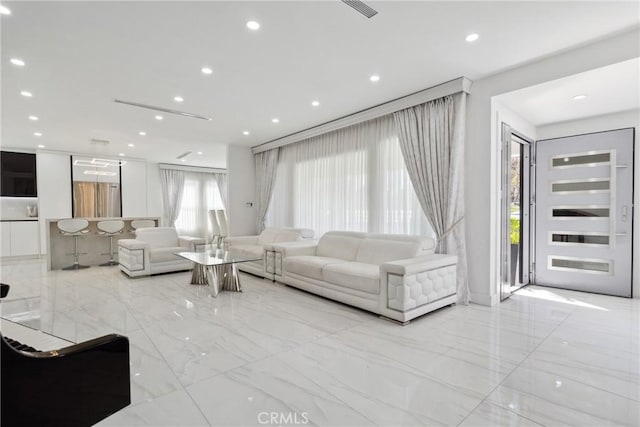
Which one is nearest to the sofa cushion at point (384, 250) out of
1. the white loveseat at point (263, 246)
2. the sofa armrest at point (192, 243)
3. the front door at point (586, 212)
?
the white loveseat at point (263, 246)

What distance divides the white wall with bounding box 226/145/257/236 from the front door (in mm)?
6045

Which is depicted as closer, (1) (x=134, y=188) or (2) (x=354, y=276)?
(2) (x=354, y=276)

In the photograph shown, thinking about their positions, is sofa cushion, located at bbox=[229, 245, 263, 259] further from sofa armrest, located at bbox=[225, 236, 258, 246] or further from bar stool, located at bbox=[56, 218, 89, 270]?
bar stool, located at bbox=[56, 218, 89, 270]

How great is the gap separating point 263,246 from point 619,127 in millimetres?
5700

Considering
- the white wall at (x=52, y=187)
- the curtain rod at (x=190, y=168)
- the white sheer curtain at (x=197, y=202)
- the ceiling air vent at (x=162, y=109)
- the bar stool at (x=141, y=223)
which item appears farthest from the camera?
the white sheer curtain at (x=197, y=202)

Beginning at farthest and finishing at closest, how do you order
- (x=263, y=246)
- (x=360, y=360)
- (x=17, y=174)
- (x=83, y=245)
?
(x=17, y=174) → (x=83, y=245) → (x=263, y=246) → (x=360, y=360)

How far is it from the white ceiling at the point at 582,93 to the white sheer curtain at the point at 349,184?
1.74 m

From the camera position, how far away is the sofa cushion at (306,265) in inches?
163

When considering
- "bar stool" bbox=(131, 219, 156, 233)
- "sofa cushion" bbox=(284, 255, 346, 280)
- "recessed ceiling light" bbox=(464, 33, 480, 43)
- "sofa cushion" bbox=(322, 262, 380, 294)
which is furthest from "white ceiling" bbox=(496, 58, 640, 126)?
"bar stool" bbox=(131, 219, 156, 233)

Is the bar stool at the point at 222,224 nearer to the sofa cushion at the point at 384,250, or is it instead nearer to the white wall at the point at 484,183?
the sofa cushion at the point at 384,250

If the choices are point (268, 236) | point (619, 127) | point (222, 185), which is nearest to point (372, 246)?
point (268, 236)

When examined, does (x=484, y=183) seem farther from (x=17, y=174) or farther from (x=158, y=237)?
(x=17, y=174)

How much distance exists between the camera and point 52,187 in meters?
7.83

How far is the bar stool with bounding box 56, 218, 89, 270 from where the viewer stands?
20.0ft
